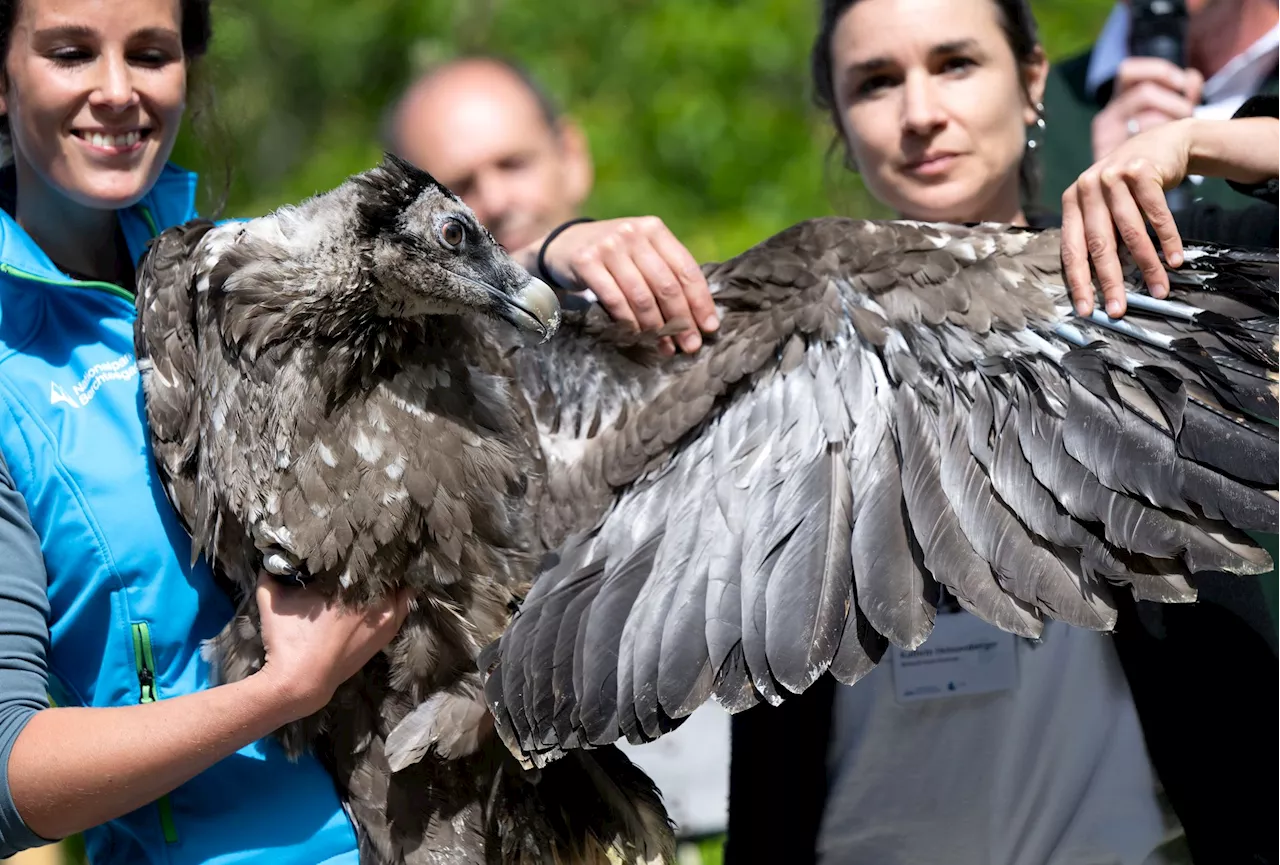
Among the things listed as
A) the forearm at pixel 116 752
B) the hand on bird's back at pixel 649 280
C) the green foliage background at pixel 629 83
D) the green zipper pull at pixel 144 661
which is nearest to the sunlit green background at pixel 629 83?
the green foliage background at pixel 629 83

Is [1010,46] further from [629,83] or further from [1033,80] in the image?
[629,83]

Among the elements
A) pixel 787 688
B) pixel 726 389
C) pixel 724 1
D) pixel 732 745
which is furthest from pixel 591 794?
pixel 724 1

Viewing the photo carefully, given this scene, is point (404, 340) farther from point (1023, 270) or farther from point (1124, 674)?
point (1124, 674)

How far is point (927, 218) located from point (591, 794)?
1423 millimetres

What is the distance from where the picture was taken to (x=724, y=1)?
8930 mm

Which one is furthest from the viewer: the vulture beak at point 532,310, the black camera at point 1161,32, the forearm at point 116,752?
the black camera at point 1161,32

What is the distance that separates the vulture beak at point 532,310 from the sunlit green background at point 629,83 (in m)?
4.86

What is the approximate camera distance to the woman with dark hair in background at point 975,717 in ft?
8.43

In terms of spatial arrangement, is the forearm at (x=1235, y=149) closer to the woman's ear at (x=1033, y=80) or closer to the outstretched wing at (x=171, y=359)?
the woman's ear at (x=1033, y=80)

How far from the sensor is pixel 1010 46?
3.05m

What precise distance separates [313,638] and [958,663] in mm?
1270

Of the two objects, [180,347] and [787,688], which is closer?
[787,688]

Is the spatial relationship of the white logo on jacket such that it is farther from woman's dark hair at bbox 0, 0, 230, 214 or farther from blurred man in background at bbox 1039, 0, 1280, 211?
blurred man in background at bbox 1039, 0, 1280, 211

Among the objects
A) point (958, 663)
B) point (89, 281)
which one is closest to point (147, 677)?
point (89, 281)
